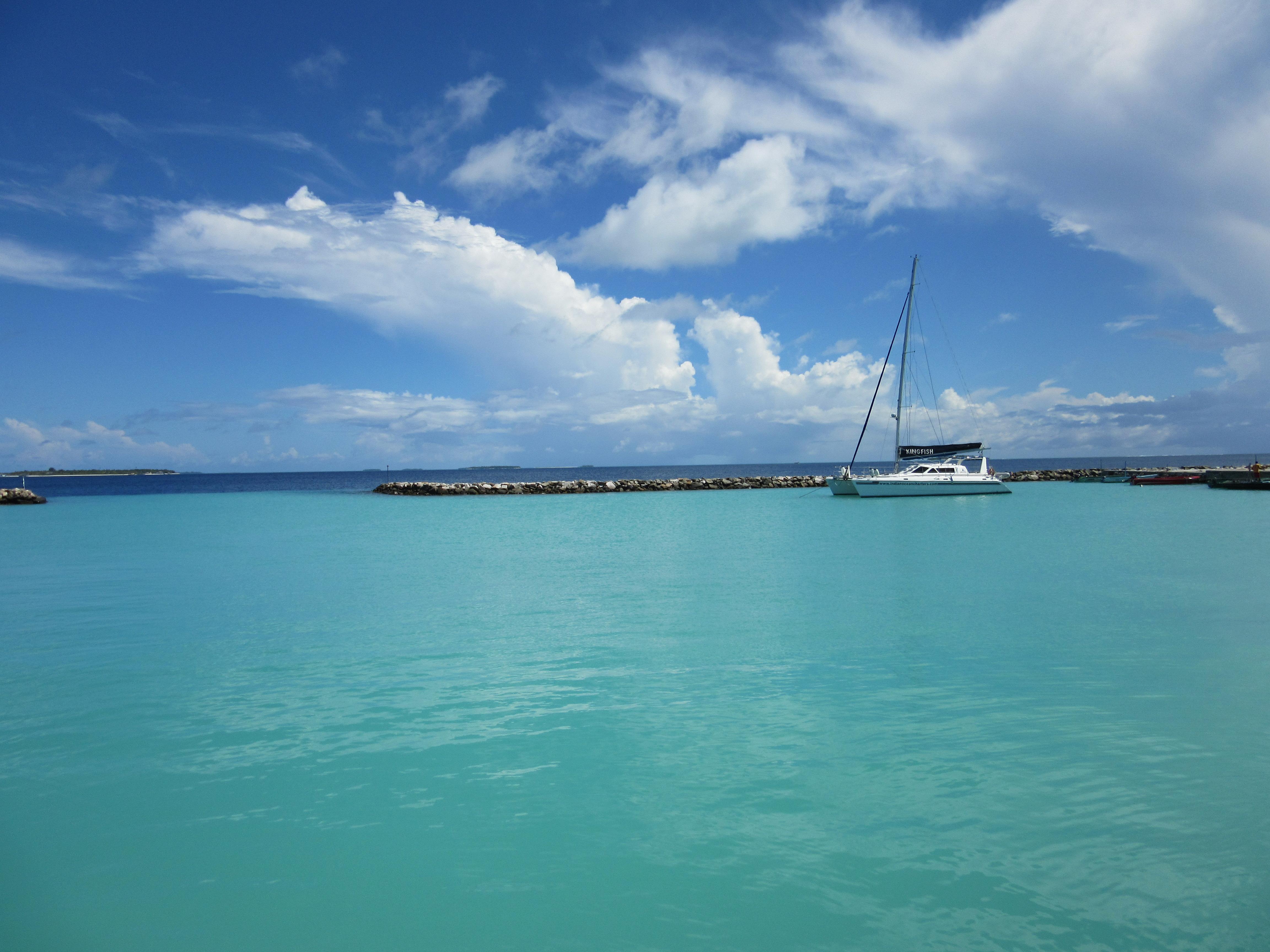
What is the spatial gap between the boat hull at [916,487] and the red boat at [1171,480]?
2808cm

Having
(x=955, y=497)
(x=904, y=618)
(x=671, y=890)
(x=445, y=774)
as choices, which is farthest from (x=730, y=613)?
(x=955, y=497)

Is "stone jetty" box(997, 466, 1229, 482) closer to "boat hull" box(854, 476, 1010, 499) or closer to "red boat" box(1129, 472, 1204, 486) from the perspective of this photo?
"red boat" box(1129, 472, 1204, 486)

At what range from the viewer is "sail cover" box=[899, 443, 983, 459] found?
168 ft

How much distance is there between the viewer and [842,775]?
6.94 m

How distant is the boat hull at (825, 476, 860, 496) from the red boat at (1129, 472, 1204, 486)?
34934 millimetres

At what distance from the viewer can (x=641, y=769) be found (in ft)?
23.7

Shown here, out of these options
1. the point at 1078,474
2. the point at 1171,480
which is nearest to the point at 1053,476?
the point at 1078,474

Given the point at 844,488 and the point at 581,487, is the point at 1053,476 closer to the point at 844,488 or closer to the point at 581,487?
the point at 844,488

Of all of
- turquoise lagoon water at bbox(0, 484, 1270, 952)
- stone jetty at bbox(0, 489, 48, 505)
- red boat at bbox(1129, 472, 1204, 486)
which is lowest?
turquoise lagoon water at bbox(0, 484, 1270, 952)

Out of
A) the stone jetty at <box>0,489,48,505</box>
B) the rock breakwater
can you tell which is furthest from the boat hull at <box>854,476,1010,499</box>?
the stone jetty at <box>0,489,48,505</box>

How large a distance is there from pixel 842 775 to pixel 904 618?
766 cm

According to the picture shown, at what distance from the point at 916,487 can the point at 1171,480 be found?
3615 cm

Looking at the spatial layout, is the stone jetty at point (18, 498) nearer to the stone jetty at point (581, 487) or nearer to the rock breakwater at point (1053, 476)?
the stone jetty at point (581, 487)

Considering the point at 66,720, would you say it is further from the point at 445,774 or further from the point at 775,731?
the point at 775,731
